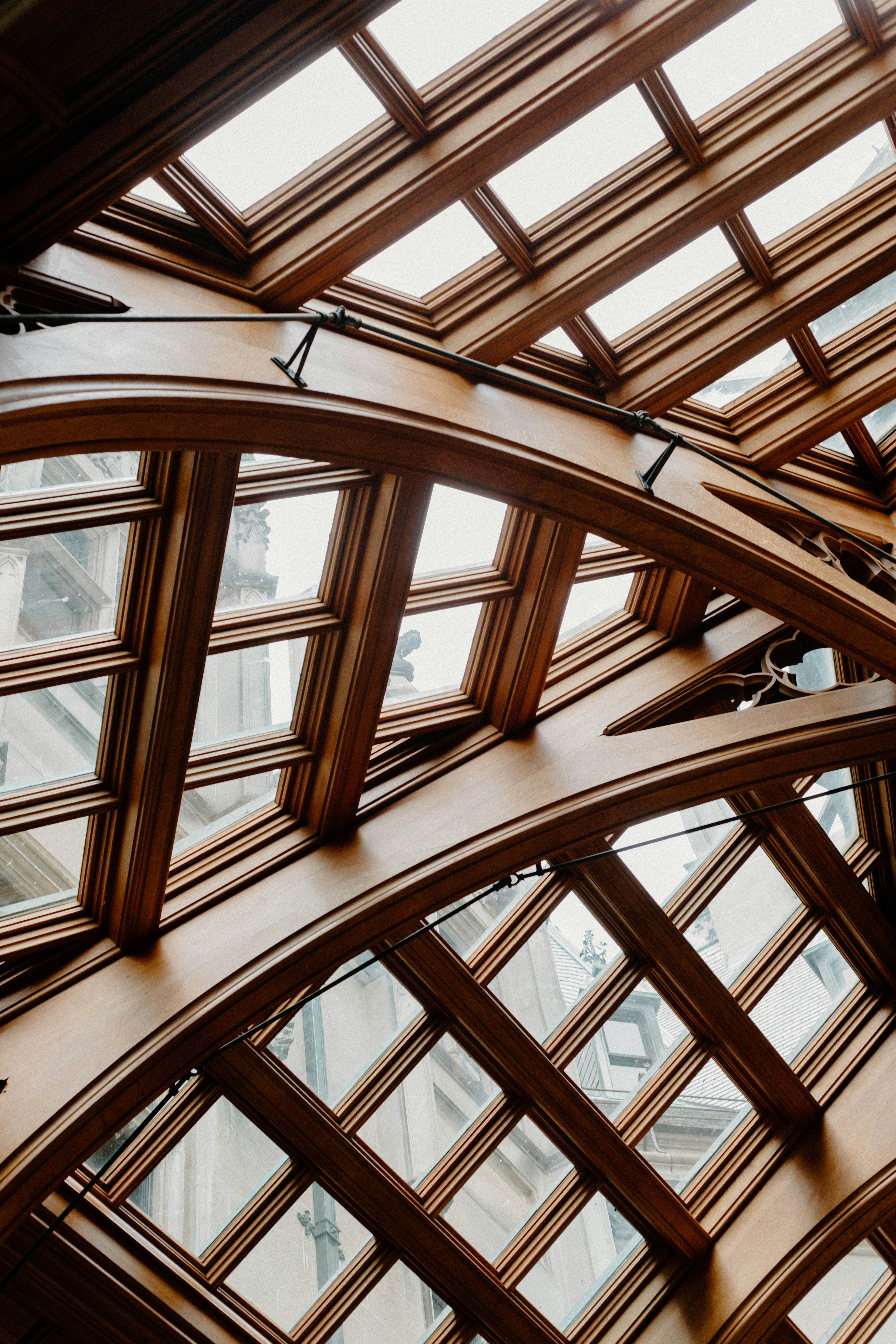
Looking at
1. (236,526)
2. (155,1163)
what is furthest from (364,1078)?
(236,526)

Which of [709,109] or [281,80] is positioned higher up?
[709,109]

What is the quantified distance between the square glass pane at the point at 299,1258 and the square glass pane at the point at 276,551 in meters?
4.28

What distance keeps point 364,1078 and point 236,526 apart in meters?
4.15

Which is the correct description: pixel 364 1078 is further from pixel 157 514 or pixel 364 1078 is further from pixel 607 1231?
pixel 157 514

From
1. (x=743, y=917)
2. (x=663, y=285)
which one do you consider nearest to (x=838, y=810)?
(x=743, y=917)

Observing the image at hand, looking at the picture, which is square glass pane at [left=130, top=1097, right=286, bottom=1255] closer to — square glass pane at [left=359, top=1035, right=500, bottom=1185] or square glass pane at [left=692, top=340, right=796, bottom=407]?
square glass pane at [left=359, top=1035, right=500, bottom=1185]

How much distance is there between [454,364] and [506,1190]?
20.0ft

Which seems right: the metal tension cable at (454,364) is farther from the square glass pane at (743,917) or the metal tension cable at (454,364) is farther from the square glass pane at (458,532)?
the square glass pane at (743,917)

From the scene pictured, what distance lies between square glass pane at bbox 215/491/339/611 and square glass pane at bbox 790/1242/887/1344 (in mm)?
8005

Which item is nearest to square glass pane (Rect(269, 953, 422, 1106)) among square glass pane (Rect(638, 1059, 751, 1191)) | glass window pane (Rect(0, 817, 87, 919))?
glass window pane (Rect(0, 817, 87, 919))

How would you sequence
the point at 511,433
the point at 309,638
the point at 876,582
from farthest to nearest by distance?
the point at 876,582 < the point at 309,638 < the point at 511,433

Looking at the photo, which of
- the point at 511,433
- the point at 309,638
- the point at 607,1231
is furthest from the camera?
the point at 607,1231

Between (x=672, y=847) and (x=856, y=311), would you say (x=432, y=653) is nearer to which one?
(x=672, y=847)

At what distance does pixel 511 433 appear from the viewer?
16.2 feet
